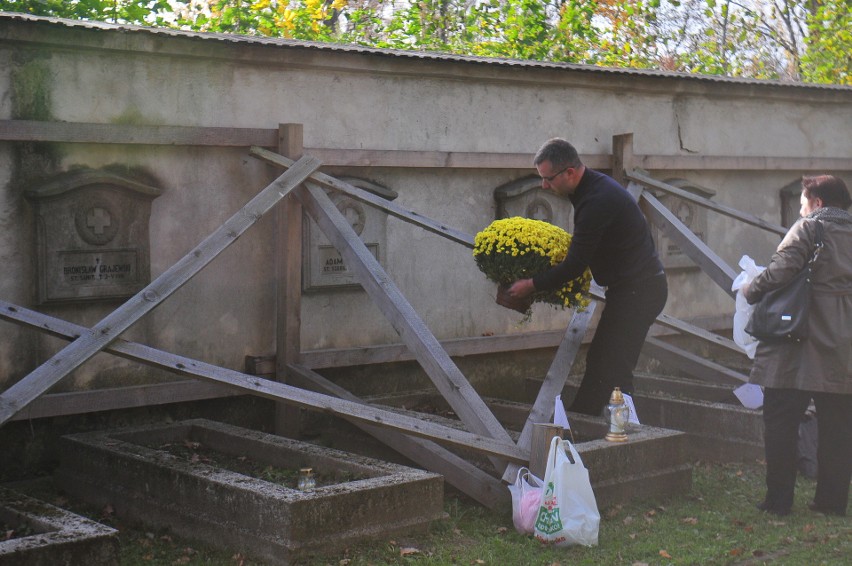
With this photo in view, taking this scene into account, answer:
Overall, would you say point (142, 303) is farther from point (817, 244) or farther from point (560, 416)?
point (817, 244)

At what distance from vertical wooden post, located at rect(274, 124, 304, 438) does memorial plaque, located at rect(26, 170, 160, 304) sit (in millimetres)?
965

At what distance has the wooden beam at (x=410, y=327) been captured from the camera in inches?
263

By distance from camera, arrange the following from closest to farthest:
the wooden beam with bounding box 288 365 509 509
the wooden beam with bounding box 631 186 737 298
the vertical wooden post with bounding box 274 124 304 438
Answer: the wooden beam with bounding box 288 365 509 509
the vertical wooden post with bounding box 274 124 304 438
the wooden beam with bounding box 631 186 737 298

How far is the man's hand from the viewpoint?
6.96 meters

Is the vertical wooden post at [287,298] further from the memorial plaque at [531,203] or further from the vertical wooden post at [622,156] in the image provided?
the vertical wooden post at [622,156]

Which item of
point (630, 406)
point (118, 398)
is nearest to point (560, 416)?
point (630, 406)

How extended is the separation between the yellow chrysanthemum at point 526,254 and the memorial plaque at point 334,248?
58.9 inches

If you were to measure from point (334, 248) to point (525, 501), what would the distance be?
9.04 feet

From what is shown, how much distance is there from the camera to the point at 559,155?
706 cm

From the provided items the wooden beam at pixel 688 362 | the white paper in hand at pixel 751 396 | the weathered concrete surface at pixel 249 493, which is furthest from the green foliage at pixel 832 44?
the weathered concrete surface at pixel 249 493

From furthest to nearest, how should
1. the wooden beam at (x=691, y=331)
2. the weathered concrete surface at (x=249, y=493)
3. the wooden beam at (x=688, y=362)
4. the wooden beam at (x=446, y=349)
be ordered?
the wooden beam at (x=688, y=362) < the wooden beam at (x=691, y=331) < the wooden beam at (x=446, y=349) < the weathered concrete surface at (x=249, y=493)

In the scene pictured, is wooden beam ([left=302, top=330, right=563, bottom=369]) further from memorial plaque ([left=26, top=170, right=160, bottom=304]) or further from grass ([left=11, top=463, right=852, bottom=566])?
grass ([left=11, top=463, right=852, bottom=566])

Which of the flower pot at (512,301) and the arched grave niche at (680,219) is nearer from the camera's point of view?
the flower pot at (512,301)

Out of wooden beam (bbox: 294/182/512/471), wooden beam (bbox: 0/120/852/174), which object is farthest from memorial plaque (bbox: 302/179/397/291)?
wooden beam (bbox: 294/182/512/471)
